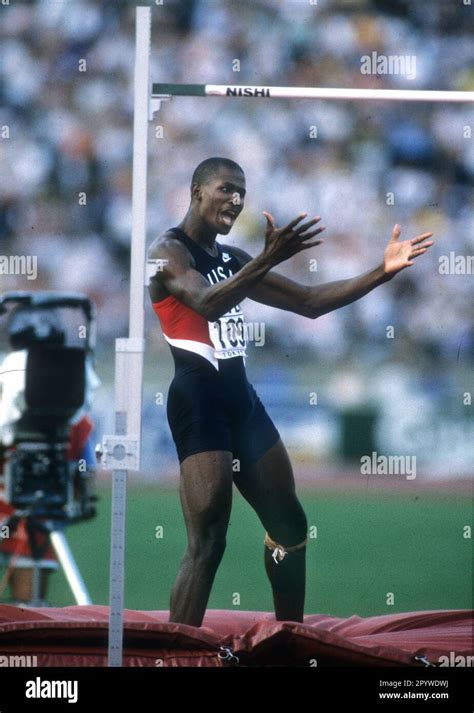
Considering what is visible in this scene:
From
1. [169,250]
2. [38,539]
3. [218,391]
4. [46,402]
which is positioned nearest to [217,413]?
[218,391]

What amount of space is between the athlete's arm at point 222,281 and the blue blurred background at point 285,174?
1308 millimetres

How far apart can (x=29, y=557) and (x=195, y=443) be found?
186cm

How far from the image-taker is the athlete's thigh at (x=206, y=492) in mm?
4129

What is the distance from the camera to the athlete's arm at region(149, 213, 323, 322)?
12.0ft

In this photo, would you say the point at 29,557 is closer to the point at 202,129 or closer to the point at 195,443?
the point at 195,443

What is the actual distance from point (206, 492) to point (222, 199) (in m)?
1.14

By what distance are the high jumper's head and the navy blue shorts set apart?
0.54 metres

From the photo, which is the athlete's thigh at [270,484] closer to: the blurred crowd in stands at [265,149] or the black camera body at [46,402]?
the black camera body at [46,402]

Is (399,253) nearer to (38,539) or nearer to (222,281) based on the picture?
(222,281)

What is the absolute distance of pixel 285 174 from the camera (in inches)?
244

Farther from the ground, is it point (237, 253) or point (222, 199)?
point (222, 199)

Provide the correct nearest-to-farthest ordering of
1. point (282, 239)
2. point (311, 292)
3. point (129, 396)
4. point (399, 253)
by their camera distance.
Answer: point (282, 239), point (129, 396), point (399, 253), point (311, 292)

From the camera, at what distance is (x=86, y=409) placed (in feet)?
17.7

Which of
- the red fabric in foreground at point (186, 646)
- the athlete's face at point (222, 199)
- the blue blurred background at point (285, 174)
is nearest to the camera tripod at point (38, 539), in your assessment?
the blue blurred background at point (285, 174)
